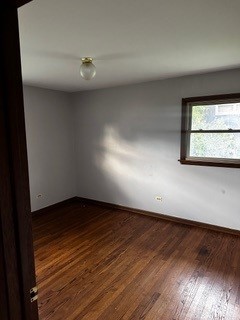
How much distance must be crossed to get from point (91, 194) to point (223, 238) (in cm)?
263

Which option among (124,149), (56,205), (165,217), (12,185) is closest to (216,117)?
(124,149)

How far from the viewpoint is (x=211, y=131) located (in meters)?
3.28

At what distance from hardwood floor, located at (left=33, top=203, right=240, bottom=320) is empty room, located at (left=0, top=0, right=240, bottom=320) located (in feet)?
0.05

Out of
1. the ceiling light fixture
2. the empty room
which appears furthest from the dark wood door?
the ceiling light fixture

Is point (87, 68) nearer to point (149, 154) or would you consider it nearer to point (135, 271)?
point (149, 154)

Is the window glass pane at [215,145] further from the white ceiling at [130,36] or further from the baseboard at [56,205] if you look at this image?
the baseboard at [56,205]

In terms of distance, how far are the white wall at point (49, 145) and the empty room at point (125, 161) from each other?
0.03m

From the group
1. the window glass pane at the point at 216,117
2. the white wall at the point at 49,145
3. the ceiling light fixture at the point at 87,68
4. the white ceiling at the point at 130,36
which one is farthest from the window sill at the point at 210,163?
the white wall at the point at 49,145

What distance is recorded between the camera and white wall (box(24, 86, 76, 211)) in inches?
156

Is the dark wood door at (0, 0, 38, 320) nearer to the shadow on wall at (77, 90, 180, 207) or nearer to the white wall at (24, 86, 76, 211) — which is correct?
the shadow on wall at (77, 90, 180, 207)

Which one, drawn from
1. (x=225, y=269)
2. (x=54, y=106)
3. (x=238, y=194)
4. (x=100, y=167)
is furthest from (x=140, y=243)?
(x=54, y=106)

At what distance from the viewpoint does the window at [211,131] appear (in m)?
3.13

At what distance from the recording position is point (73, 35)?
1.84 metres

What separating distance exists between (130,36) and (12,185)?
1.67m
